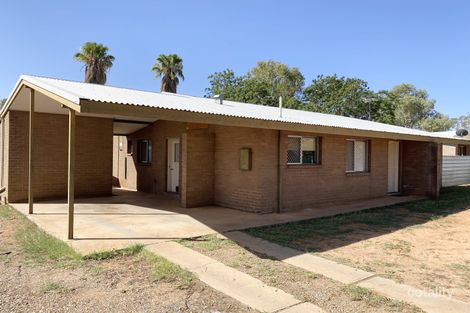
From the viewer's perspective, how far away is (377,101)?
1549 inches

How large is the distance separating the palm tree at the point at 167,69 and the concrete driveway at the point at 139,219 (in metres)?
20.2

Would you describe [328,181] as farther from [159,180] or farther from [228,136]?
[159,180]

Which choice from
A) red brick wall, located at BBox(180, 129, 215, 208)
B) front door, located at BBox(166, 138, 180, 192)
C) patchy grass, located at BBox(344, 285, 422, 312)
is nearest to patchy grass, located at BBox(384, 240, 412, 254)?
patchy grass, located at BBox(344, 285, 422, 312)

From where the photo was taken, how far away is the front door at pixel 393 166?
1506 centimetres

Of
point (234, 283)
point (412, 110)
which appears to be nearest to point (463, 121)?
point (412, 110)

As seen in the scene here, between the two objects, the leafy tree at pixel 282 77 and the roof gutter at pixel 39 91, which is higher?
the leafy tree at pixel 282 77

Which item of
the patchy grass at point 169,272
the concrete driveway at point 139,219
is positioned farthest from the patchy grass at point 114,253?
the patchy grass at point 169,272

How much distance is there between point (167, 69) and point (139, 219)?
960 inches

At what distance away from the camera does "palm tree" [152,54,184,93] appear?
3114 centimetres

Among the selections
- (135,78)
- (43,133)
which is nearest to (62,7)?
(43,133)

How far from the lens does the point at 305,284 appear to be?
465 centimetres

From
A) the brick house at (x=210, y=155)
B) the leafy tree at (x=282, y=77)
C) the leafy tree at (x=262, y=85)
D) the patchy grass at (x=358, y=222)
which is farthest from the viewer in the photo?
the leafy tree at (x=282, y=77)

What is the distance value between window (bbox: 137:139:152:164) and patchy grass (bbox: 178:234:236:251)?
8.48 metres

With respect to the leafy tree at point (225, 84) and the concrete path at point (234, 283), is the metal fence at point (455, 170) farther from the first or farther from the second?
the leafy tree at point (225, 84)
